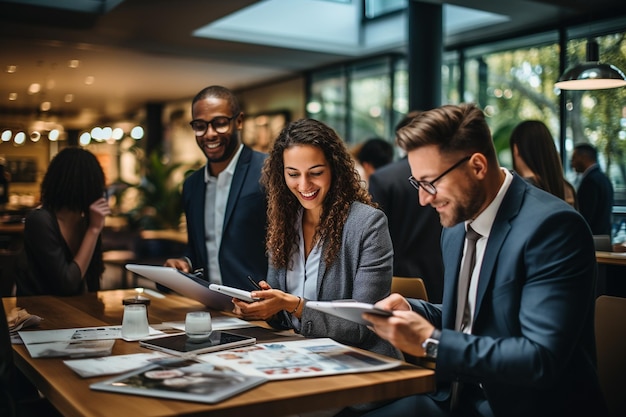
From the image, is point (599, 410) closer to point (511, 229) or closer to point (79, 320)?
point (511, 229)

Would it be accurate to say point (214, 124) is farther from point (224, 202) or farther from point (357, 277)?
point (357, 277)

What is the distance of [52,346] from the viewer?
7.27ft

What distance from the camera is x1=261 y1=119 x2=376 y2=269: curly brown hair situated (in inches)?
102

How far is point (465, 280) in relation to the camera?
7.01 ft

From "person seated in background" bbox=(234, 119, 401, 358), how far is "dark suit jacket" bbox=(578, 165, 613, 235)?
187 inches

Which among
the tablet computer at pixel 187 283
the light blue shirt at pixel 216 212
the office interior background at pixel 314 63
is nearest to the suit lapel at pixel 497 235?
the tablet computer at pixel 187 283

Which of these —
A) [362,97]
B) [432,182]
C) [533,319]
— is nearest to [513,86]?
[362,97]

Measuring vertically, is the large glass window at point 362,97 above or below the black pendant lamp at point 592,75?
above

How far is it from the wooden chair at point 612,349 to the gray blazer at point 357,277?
682mm

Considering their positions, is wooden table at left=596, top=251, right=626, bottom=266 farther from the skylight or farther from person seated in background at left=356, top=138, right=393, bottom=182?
the skylight

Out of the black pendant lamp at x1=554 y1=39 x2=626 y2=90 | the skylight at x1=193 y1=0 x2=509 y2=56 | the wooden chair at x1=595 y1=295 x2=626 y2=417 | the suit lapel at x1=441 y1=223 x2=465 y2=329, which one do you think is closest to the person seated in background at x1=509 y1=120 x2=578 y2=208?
the black pendant lamp at x1=554 y1=39 x2=626 y2=90

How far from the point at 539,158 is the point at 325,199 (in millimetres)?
2312

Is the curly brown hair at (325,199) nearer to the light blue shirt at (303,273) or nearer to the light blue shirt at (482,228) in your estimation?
the light blue shirt at (303,273)

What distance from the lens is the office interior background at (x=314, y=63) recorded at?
7492mm
